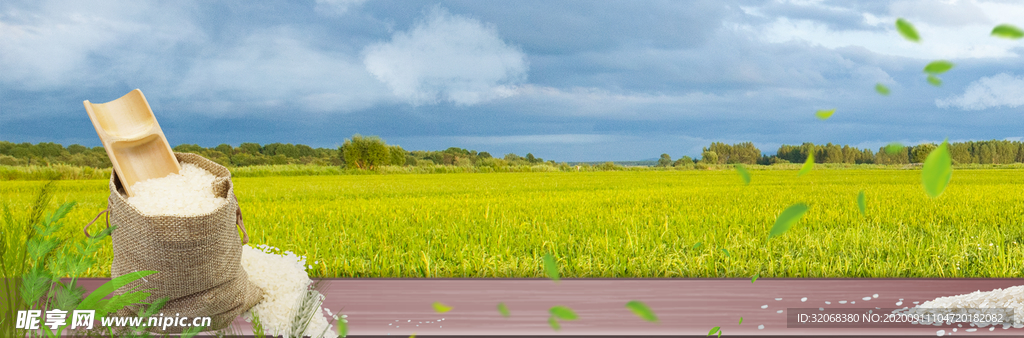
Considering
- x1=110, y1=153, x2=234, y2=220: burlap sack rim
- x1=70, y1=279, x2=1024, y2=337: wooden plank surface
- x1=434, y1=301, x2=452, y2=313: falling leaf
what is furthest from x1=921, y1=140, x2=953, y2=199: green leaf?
x1=110, y1=153, x2=234, y2=220: burlap sack rim

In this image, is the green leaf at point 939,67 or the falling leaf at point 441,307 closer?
the green leaf at point 939,67

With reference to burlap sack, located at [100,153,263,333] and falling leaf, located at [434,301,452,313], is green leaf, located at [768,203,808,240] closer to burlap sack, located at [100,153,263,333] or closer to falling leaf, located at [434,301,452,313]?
falling leaf, located at [434,301,452,313]

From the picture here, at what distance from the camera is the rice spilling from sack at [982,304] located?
5.19 ft

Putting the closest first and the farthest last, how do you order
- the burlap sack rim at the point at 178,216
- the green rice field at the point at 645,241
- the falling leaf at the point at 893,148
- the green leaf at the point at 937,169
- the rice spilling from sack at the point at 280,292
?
the green leaf at the point at 937,169, the falling leaf at the point at 893,148, the burlap sack rim at the point at 178,216, the rice spilling from sack at the point at 280,292, the green rice field at the point at 645,241

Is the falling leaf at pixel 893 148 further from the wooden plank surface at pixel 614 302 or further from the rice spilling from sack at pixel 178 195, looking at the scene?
the rice spilling from sack at pixel 178 195

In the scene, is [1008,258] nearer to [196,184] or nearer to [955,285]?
[955,285]

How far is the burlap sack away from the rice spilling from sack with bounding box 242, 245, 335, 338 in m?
0.10

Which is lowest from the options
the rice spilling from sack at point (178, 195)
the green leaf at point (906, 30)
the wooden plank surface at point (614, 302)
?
the wooden plank surface at point (614, 302)

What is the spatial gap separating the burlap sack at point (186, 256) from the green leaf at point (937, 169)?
162 centimetres

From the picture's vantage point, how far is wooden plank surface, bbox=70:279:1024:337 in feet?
5.00

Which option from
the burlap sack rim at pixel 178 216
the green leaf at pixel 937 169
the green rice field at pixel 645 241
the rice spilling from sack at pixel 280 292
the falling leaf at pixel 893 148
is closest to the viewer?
the green leaf at pixel 937 169

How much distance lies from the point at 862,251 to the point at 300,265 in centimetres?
270

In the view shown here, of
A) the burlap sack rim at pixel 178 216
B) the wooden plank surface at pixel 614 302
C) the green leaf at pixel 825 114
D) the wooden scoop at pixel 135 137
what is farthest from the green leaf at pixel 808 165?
the wooden scoop at pixel 135 137

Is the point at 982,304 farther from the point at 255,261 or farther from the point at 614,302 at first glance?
the point at 255,261
